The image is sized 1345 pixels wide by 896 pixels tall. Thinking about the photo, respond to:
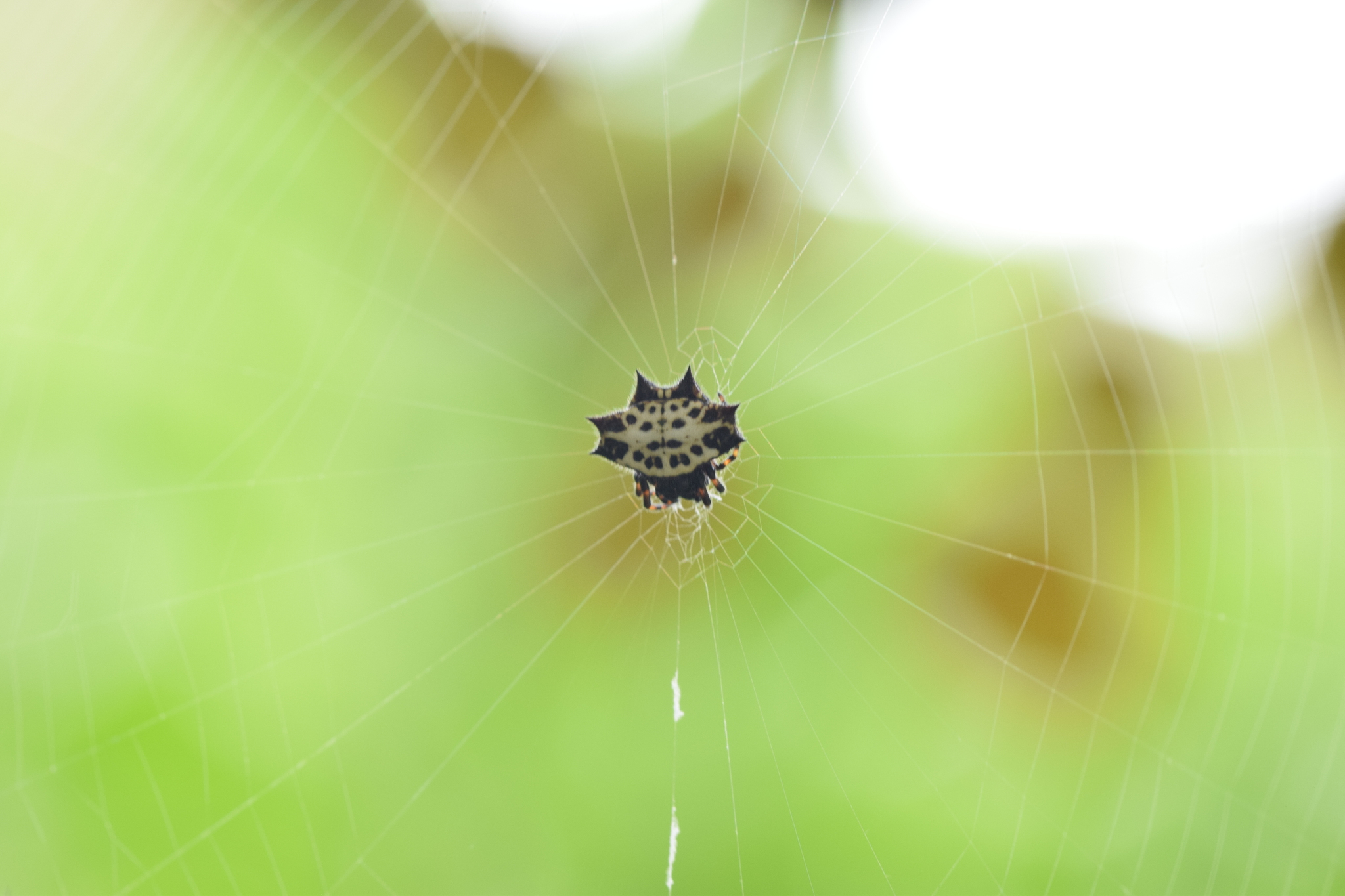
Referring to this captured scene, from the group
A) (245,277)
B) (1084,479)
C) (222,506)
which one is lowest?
(222,506)

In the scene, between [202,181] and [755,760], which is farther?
[755,760]

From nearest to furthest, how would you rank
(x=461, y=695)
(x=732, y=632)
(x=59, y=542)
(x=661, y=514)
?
1. (x=59, y=542)
2. (x=461, y=695)
3. (x=732, y=632)
4. (x=661, y=514)

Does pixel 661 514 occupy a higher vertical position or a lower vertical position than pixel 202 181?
lower

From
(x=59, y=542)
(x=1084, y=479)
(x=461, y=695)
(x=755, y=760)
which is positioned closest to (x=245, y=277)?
(x=59, y=542)

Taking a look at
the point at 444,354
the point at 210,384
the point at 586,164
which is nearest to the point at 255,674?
the point at 210,384

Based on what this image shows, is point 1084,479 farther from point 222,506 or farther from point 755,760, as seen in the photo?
point 222,506

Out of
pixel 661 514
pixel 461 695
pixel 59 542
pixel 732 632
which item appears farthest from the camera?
pixel 661 514

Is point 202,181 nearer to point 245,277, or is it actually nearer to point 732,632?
point 245,277
